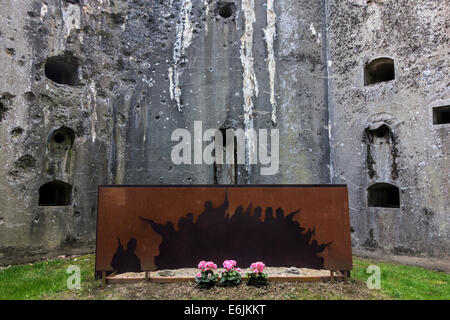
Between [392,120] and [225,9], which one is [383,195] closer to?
[392,120]

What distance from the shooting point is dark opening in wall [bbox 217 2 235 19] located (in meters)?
8.71

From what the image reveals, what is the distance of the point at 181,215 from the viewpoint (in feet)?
16.0

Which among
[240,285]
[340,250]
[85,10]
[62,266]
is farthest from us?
[85,10]

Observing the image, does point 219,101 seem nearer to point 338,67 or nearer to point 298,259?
point 338,67

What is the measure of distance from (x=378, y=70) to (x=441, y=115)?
1.84m

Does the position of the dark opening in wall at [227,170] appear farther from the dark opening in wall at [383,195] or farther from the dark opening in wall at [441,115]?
the dark opening in wall at [441,115]

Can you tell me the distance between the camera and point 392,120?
7.18 metres

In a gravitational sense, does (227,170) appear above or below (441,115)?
below

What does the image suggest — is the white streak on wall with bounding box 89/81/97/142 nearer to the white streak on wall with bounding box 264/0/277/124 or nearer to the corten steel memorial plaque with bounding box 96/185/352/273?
the corten steel memorial plaque with bounding box 96/185/352/273

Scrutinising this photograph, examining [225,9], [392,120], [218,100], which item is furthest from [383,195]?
[225,9]

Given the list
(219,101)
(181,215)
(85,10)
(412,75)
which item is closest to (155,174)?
(219,101)

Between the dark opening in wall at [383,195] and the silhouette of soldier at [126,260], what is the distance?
17.3 ft

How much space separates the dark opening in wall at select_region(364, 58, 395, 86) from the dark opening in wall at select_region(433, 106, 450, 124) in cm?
153

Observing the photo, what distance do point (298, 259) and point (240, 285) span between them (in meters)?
1.04
